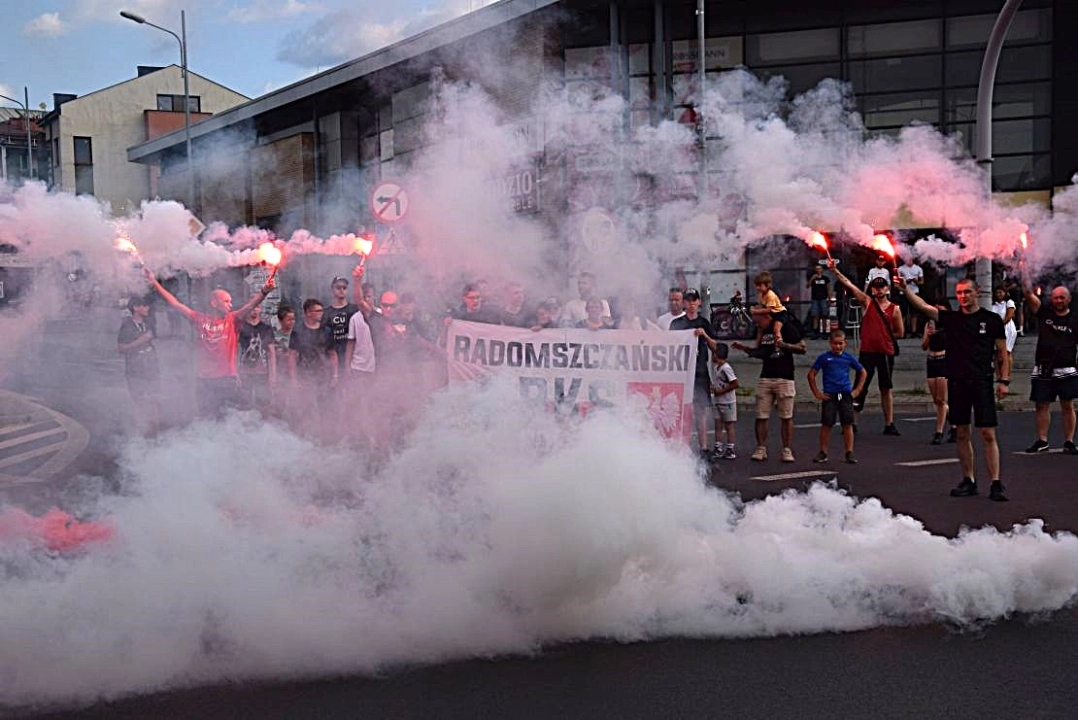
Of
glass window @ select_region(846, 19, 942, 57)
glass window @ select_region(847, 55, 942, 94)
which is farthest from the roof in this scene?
glass window @ select_region(847, 55, 942, 94)

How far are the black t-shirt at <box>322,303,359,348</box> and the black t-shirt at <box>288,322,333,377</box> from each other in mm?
55

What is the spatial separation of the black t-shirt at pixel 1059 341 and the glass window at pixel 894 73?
9.88 meters

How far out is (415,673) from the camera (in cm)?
449

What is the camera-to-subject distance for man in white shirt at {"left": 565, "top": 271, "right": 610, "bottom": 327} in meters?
8.47

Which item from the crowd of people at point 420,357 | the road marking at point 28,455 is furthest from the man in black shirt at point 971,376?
the road marking at point 28,455

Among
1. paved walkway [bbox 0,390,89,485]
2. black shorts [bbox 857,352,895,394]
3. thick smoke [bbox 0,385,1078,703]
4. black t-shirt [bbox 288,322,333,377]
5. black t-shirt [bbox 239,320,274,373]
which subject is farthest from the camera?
black shorts [bbox 857,352,895,394]

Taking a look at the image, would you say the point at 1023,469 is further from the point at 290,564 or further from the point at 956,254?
the point at 290,564

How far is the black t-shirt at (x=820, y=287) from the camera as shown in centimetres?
1758

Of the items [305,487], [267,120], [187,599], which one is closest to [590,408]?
[305,487]

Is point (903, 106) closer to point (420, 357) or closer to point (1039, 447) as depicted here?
point (1039, 447)

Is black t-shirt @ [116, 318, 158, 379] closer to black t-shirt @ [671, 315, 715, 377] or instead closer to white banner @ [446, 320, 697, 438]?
white banner @ [446, 320, 697, 438]

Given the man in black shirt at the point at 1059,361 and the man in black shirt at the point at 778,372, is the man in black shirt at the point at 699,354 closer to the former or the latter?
the man in black shirt at the point at 778,372

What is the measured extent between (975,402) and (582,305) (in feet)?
9.99

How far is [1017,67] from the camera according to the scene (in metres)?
19.3
